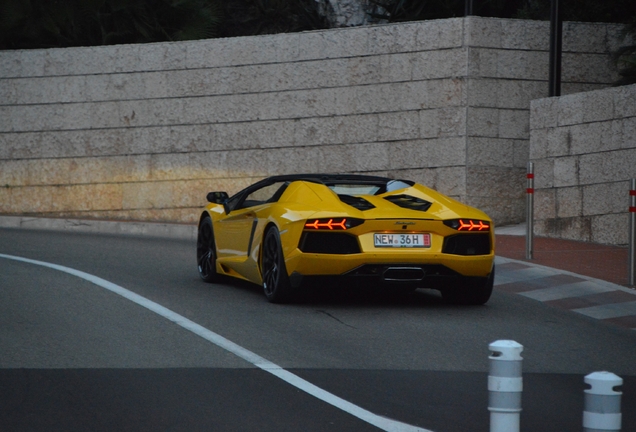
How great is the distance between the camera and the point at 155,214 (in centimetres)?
1930

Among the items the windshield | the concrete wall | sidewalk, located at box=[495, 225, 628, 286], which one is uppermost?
the concrete wall

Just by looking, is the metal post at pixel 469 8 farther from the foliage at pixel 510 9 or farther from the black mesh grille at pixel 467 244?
the black mesh grille at pixel 467 244

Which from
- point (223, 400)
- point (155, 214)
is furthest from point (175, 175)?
point (223, 400)

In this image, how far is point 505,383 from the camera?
4.26 meters

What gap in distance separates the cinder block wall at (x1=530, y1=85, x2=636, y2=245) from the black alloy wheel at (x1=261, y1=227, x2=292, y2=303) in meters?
6.33

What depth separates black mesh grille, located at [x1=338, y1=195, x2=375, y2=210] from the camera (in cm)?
947

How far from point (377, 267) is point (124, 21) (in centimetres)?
1427

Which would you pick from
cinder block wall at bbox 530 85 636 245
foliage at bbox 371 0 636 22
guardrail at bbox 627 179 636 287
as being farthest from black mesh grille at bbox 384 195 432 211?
foliage at bbox 371 0 636 22

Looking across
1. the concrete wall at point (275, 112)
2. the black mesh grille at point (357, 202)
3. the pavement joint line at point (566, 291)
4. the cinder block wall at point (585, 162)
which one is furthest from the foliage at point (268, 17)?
the black mesh grille at point (357, 202)

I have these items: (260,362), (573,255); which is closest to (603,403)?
(260,362)

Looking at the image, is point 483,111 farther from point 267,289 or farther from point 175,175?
point 267,289

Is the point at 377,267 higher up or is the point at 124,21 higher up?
the point at 124,21

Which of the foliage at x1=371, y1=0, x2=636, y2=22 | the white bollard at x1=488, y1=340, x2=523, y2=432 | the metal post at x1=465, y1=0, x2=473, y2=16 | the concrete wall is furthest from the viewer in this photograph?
the foliage at x1=371, y1=0, x2=636, y2=22

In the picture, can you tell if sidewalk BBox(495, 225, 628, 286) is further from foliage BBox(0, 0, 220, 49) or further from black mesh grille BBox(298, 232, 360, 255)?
foliage BBox(0, 0, 220, 49)
